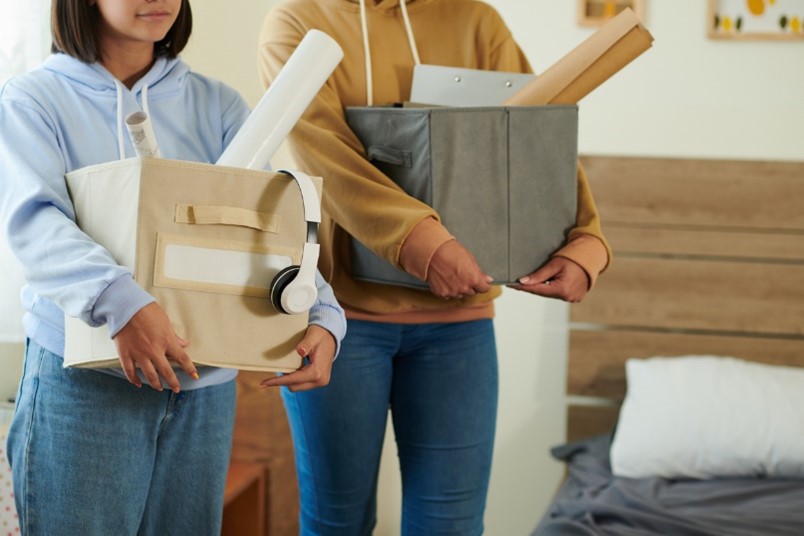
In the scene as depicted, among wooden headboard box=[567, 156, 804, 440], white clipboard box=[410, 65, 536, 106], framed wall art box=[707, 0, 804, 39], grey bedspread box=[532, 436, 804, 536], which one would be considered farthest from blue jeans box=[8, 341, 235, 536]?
framed wall art box=[707, 0, 804, 39]

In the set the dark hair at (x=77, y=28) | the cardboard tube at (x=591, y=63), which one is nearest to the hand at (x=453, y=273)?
the cardboard tube at (x=591, y=63)

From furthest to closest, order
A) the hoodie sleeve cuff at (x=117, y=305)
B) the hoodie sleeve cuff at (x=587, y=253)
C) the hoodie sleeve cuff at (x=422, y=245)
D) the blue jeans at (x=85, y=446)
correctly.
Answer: the hoodie sleeve cuff at (x=587, y=253) → the hoodie sleeve cuff at (x=422, y=245) → the blue jeans at (x=85, y=446) → the hoodie sleeve cuff at (x=117, y=305)

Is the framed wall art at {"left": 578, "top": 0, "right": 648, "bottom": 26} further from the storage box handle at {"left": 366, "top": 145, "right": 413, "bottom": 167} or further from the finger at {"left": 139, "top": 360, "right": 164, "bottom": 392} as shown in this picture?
the finger at {"left": 139, "top": 360, "right": 164, "bottom": 392}

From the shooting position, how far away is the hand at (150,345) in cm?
96

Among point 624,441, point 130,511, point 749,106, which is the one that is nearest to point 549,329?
point 624,441

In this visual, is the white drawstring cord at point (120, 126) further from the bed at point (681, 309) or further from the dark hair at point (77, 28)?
the bed at point (681, 309)

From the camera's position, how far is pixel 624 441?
2.28m

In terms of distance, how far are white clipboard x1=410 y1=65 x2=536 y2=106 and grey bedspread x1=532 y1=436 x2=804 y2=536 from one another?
918 mm

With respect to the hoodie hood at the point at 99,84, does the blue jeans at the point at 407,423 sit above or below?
below

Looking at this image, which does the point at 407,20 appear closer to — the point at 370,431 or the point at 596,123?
the point at 370,431

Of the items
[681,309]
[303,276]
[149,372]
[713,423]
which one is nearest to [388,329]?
[303,276]

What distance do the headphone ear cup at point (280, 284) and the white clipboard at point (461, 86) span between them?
1.44ft

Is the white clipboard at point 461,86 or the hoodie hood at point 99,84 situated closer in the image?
the hoodie hood at point 99,84

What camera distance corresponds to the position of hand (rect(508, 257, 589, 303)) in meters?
1.34
